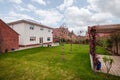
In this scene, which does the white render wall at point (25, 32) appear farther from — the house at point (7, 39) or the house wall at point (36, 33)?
the house at point (7, 39)

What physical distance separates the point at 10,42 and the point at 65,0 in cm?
1241

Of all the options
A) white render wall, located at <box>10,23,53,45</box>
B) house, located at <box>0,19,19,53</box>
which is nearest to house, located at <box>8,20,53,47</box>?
white render wall, located at <box>10,23,53,45</box>

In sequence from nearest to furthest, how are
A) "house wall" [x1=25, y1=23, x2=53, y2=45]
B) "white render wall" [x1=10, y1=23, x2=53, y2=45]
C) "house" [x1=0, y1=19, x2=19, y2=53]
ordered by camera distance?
"house" [x1=0, y1=19, x2=19, y2=53], "white render wall" [x1=10, y1=23, x2=53, y2=45], "house wall" [x1=25, y1=23, x2=53, y2=45]

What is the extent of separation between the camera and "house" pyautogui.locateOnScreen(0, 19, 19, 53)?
51.4 ft

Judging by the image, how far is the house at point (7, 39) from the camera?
15677 mm

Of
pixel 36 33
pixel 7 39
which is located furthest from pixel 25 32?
pixel 7 39

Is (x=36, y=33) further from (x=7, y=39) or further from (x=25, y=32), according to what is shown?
(x=7, y=39)

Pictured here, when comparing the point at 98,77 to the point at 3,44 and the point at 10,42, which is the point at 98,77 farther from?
the point at 10,42

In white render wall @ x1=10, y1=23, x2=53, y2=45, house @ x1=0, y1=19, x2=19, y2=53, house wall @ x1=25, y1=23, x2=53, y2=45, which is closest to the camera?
house @ x1=0, y1=19, x2=19, y2=53

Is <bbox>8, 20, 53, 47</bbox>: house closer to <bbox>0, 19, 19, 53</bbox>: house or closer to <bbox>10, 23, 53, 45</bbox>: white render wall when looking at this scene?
<bbox>10, 23, 53, 45</bbox>: white render wall

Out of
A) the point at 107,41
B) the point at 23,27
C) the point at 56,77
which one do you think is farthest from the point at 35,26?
the point at 56,77

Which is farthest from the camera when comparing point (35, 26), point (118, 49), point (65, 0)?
point (35, 26)

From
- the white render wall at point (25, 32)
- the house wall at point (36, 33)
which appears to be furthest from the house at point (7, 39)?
the house wall at point (36, 33)

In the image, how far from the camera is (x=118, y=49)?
14.2 meters
